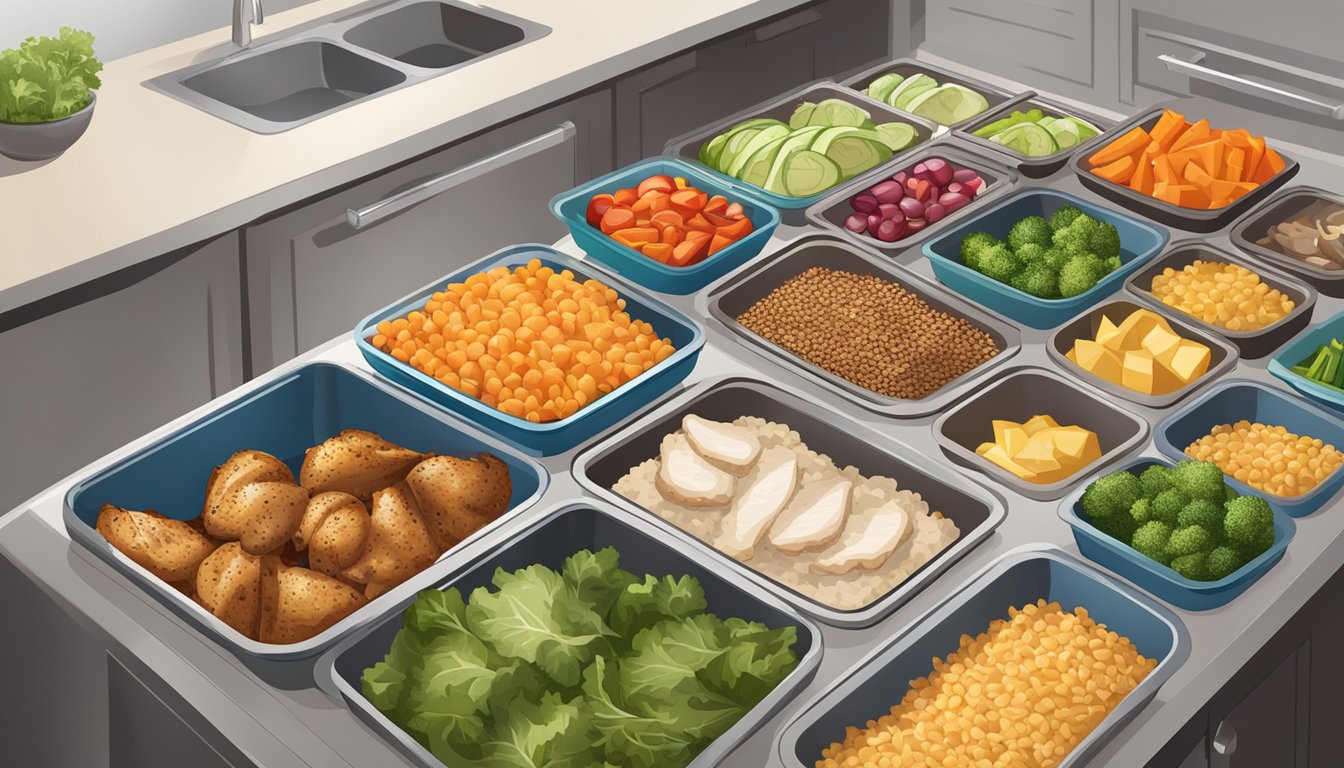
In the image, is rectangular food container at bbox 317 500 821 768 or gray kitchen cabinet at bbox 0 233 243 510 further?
gray kitchen cabinet at bbox 0 233 243 510

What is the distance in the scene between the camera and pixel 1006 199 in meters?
2.58

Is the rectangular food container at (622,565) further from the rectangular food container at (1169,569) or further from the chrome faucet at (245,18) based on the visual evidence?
the chrome faucet at (245,18)

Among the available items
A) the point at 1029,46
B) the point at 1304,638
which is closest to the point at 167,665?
the point at 1304,638

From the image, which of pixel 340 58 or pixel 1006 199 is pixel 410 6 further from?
pixel 1006 199

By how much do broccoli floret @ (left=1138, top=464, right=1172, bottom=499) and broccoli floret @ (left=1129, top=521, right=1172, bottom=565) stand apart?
6 centimetres

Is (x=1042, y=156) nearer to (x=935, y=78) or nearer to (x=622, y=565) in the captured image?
(x=935, y=78)

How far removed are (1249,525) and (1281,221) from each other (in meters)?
1.03

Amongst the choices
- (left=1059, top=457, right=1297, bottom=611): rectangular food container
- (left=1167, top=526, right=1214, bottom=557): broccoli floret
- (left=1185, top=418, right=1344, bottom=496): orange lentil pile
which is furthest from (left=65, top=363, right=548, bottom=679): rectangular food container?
(left=1185, top=418, right=1344, bottom=496): orange lentil pile

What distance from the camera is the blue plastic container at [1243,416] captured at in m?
2.00

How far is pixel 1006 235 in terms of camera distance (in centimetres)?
259

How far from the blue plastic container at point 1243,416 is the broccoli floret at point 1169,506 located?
0.12 metres

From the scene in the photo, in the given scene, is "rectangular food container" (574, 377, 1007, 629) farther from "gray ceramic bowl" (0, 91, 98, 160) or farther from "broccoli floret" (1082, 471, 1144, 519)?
"gray ceramic bowl" (0, 91, 98, 160)

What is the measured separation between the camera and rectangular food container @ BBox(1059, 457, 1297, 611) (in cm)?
171

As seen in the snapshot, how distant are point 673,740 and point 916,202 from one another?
134cm
